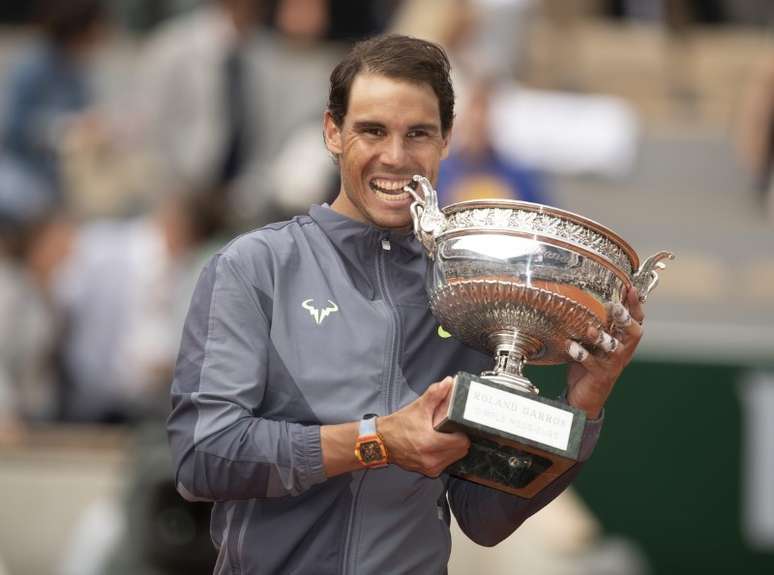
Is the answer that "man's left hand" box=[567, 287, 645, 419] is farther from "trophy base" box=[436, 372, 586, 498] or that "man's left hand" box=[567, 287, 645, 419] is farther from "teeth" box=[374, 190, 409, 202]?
"teeth" box=[374, 190, 409, 202]

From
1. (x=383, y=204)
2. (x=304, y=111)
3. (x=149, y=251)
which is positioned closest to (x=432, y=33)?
(x=304, y=111)

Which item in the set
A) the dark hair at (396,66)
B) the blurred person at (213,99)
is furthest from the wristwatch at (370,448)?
the blurred person at (213,99)

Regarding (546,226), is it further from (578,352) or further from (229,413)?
(229,413)

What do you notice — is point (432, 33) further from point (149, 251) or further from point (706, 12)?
point (706, 12)

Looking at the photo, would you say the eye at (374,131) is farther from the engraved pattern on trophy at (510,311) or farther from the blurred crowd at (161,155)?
the blurred crowd at (161,155)

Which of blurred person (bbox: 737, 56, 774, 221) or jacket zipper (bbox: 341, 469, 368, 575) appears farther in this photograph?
blurred person (bbox: 737, 56, 774, 221)

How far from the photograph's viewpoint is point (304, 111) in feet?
27.7

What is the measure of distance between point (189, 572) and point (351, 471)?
2694 millimetres

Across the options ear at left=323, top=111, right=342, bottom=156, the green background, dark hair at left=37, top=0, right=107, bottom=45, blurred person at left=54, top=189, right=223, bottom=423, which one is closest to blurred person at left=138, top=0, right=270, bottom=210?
dark hair at left=37, top=0, right=107, bottom=45

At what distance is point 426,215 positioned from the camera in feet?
9.43

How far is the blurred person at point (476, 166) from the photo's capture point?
23.5 ft

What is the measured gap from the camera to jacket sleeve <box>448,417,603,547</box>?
2.96 metres

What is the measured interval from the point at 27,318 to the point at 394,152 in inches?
186

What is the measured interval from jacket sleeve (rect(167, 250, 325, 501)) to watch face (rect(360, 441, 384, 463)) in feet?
0.25
